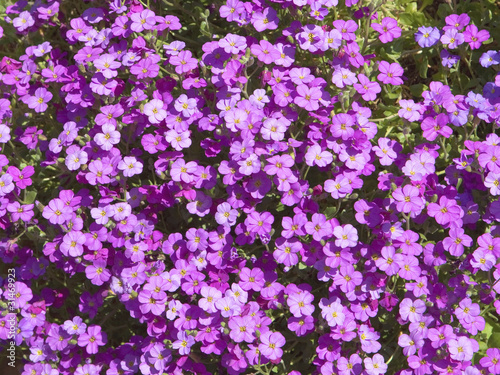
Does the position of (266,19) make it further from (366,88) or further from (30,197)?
(30,197)

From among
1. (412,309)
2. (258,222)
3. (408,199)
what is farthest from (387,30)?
(412,309)

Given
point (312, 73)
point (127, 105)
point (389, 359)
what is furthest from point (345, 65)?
point (389, 359)

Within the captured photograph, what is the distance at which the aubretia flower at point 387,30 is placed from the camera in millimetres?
3391

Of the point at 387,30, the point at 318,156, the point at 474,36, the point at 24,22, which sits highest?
the point at 474,36

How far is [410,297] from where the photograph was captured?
2949mm

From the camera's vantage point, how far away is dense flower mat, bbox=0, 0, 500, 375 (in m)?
Answer: 2.92

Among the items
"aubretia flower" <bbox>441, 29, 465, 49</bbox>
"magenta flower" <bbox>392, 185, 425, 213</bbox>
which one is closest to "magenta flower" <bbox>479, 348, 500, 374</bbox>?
"magenta flower" <bbox>392, 185, 425, 213</bbox>

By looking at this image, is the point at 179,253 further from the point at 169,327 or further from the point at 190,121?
the point at 190,121

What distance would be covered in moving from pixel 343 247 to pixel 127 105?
1.37 m

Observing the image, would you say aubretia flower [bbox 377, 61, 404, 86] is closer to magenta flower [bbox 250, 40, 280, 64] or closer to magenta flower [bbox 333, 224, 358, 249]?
magenta flower [bbox 250, 40, 280, 64]

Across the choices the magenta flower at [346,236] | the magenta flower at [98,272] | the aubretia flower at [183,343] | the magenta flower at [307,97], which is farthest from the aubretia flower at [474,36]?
the magenta flower at [98,272]

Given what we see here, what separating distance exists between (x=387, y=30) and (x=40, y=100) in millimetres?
1998

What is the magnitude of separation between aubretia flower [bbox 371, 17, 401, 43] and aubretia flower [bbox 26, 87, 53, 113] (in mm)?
1864

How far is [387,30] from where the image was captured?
11.2 ft
